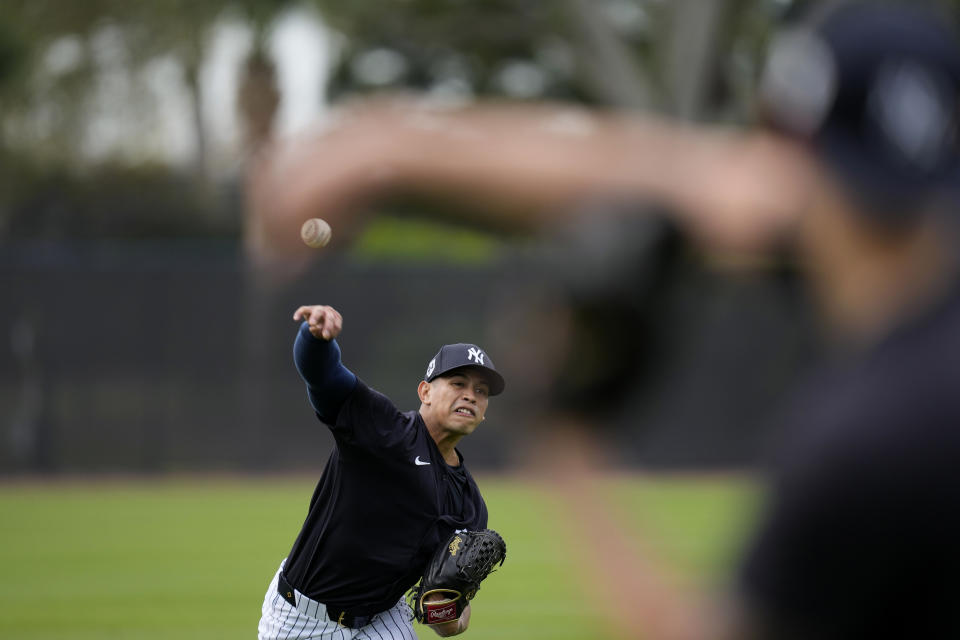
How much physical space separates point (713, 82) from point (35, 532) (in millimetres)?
Result: 17375

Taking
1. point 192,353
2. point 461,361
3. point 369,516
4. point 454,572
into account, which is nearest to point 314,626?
point 369,516

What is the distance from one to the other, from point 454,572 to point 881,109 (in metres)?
3.36

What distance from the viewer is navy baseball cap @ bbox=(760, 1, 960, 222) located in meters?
1.53

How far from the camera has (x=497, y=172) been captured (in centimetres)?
133

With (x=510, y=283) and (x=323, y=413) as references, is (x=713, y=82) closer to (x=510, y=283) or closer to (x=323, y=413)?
(x=323, y=413)

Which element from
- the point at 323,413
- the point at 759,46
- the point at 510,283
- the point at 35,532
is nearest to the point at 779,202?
the point at 510,283

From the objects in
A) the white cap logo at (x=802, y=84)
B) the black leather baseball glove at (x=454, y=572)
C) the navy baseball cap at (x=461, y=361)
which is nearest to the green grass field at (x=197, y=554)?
the black leather baseball glove at (x=454, y=572)

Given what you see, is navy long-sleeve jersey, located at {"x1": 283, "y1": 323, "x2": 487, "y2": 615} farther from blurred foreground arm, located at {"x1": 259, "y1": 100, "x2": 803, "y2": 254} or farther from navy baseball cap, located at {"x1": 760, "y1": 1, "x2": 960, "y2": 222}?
blurred foreground arm, located at {"x1": 259, "y1": 100, "x2": 803, "y2": 254}

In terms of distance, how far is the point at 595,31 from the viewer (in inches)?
1003

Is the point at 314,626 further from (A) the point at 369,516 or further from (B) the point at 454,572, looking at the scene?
(B) the point at 454,572

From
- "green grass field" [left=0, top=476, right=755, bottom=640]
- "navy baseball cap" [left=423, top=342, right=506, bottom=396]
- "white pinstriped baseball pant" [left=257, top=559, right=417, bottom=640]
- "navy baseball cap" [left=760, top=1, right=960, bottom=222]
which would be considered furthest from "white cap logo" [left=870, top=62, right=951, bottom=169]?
"green grass field" [left=0, top=476, right=755, bottom=640]

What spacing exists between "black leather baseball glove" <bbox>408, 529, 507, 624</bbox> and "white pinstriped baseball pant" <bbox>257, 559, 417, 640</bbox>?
0.11m

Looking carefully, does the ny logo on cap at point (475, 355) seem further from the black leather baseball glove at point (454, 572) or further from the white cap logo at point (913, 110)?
the white cap logo at point (913, 110)

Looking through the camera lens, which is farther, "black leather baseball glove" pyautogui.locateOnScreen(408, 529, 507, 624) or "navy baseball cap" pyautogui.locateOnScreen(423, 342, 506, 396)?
"navy baseball cap" pyautogui.locateOnScreen(423, 342, 506, 396)
